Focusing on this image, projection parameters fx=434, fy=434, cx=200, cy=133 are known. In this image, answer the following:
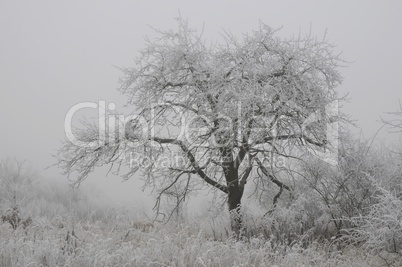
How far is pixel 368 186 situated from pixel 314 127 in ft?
7.17

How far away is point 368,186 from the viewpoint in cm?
1195

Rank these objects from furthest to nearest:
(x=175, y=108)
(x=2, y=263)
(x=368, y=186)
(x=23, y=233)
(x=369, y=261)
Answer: (x=175, y=108) < (x=368, y=186) < (x=369, y=261) < (x=23, y=233) < (x=2, y=263)

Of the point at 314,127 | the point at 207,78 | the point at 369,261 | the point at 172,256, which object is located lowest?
the point at 369,261

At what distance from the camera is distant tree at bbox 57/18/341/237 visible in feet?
38.0

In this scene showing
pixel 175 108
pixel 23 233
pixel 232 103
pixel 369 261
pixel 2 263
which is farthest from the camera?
pixel 175 108

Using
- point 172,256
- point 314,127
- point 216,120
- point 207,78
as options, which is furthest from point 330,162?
point 172,256

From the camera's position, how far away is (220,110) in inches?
454

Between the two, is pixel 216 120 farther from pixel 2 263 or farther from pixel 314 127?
pixel 2 263

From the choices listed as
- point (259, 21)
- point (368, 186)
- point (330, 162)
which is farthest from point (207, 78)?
point (368, 186)

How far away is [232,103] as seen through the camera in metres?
11.2

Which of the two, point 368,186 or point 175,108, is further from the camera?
point 175,108

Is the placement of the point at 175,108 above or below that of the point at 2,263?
above

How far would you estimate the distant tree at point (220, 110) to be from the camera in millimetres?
11578

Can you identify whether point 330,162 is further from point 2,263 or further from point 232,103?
point 2,263
